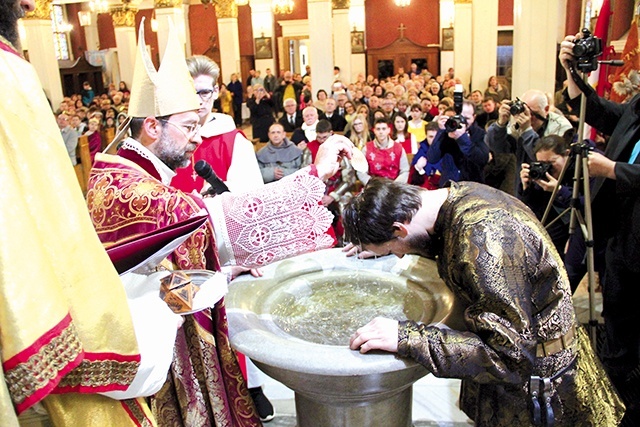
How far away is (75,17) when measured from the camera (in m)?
22.6

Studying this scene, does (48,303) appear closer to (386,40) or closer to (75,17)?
(386,40)

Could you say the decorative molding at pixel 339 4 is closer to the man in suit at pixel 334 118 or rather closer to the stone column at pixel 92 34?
the man in suit at pixel 334 118

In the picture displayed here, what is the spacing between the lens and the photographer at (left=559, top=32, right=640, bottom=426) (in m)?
2.70

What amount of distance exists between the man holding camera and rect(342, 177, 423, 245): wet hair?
277 cm

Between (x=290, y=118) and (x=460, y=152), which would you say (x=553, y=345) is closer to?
(x=460, y=152)

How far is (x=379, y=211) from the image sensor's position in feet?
5.63

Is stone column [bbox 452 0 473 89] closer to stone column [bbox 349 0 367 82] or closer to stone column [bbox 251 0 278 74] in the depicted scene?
stone column [bbox 349 0 367 82]

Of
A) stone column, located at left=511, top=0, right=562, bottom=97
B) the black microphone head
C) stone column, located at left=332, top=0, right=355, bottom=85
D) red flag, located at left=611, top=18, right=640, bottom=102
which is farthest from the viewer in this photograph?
stone column, located at left=332, top=0, right=355, bottom=85

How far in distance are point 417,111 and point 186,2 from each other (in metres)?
16.0

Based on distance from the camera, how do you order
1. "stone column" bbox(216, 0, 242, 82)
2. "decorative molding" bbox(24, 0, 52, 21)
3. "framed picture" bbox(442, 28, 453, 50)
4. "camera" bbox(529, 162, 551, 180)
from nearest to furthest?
1. "camera" bbox(529, 162, 551, 180)
2. "decorative molding" bbox(24, 0, 52, 21)
3. "stone column" bbox(216, 0, 242, 82)
4. "framed picture" bbox(442, 28, 453, 50)

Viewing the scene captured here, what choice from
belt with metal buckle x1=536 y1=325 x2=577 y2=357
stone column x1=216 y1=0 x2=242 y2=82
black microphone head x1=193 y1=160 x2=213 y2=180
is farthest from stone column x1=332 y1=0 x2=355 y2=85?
belt with metal buckle x1=536 y1=325 x2=577 y2=357

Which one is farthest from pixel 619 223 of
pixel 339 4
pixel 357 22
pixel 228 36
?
pixel 357 22

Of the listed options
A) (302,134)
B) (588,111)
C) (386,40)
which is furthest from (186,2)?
(588,111)

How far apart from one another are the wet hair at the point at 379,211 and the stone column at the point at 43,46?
1308 centimetres
